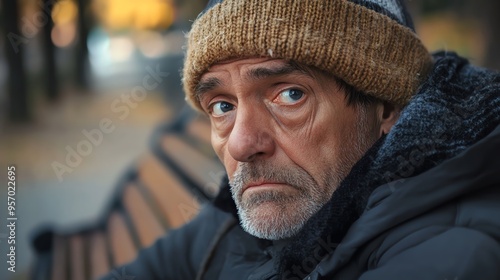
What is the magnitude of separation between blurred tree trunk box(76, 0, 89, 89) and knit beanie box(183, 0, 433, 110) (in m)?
3.14

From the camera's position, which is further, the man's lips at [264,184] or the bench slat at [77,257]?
the bench slat at [77,257]

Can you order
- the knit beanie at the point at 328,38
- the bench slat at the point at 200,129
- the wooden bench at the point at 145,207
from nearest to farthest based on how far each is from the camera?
the knit beanie at the point at 328,38 < the wooden bench at the point at 145,207 < the bench slat at the point at 200,129

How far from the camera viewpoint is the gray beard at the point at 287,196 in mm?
1861

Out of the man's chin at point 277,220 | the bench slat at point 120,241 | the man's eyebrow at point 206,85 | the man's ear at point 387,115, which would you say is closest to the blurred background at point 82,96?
the bench slat at point 120,241

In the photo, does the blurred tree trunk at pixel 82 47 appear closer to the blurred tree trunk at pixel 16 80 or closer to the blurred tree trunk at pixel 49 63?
the blurred tree trunk at pixel 49 63

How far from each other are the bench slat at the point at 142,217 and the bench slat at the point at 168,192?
8 centimetres

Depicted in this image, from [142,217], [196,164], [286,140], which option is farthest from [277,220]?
[142,217]

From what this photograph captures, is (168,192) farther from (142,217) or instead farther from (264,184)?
(264,184)

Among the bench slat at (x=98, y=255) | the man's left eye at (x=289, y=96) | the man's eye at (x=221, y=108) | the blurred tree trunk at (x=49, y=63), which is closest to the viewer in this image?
the man's left eye at (x=289, y=96)

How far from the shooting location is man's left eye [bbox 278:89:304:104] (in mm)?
1903

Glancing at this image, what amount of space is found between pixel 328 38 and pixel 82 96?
3.59 metres

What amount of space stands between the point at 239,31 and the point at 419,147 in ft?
2.12

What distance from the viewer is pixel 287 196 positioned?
1866 millimetres

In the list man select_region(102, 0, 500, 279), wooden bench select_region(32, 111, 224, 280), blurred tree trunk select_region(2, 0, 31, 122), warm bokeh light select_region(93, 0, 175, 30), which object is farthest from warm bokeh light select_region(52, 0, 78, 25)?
man select_region(102, 0, 500, 279)
